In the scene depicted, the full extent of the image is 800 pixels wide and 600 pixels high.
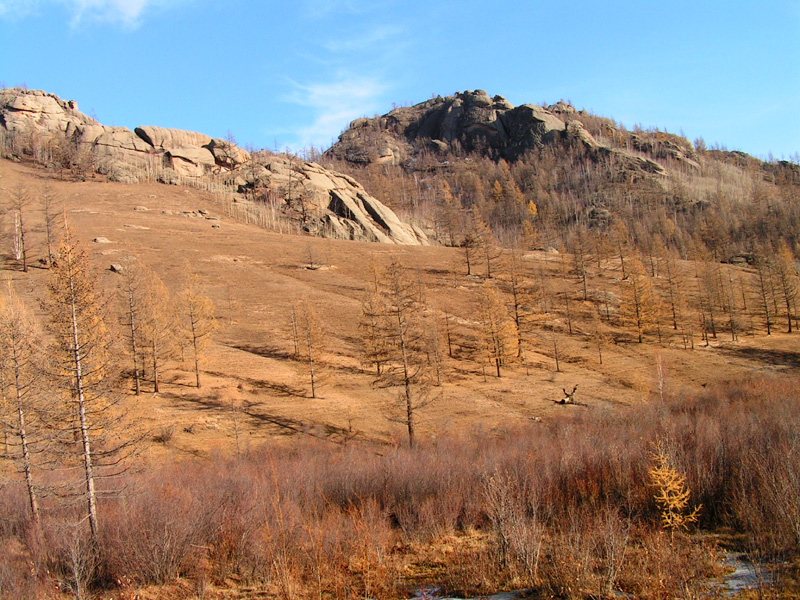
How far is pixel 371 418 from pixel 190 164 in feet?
437

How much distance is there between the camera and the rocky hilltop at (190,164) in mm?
120250

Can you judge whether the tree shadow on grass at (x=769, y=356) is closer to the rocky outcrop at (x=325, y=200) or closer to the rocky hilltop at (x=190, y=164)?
the rocky outcrop at (x=325, y=200)

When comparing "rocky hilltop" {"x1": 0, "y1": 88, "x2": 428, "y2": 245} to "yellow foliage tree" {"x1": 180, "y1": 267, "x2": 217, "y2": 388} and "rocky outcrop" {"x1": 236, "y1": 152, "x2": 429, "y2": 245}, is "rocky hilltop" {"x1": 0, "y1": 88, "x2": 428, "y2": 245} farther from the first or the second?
"yellow foliage tree" {"x1": 180, "y1": 267, "x2": 217, "y2": 388}

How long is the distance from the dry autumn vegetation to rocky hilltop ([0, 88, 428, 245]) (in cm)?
2299

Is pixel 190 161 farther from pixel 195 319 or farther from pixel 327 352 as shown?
pixel 195 319

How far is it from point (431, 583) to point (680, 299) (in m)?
67.7

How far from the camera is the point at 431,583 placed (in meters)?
6.63

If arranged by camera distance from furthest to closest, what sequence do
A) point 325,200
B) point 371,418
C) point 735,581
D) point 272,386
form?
point 325,200, point 272,386, point 371,418, point 735,581

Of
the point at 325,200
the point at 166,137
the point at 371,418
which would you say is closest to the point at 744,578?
the point at 371,418

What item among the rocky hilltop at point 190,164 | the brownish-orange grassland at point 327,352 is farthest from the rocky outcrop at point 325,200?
the brownish-orange grassland at point 327,352

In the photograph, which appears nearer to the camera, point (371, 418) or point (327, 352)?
point (371, 418)

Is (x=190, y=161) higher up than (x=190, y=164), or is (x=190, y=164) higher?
(x=190, y=161)

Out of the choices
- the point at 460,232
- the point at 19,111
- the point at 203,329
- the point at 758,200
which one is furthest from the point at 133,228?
the point at 758,200

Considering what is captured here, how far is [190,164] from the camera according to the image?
135 m
